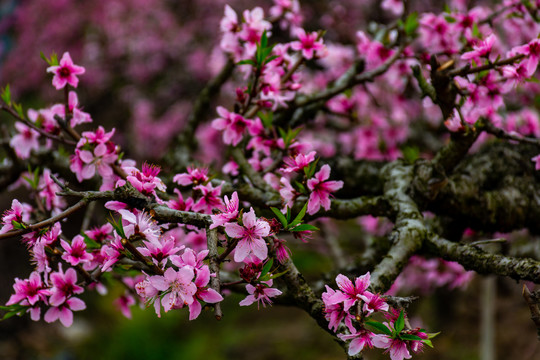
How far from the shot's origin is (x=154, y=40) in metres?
6.74

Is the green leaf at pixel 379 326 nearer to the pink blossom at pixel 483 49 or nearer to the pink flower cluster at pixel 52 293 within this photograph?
the pink flower cluster at pixel 52 293

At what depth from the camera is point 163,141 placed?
6.57m

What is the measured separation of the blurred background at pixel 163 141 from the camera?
4.60 metres

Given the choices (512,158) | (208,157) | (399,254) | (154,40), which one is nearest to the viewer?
(399,254)

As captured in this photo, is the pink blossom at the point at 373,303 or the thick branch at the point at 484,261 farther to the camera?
the thick branch at the point at 484,261

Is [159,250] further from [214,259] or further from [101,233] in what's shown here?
[101,233]

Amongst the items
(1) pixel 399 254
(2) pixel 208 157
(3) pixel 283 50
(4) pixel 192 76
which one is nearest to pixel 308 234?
(1) pixel 399 254

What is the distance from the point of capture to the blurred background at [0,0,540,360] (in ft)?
15.1

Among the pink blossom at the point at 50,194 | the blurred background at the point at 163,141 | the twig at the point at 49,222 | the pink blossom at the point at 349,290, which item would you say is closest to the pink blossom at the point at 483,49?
the pink blossom at the point at 349,290

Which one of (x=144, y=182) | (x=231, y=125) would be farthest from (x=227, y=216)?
(x=231, y=125)

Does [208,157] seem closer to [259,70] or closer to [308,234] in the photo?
[259,70]

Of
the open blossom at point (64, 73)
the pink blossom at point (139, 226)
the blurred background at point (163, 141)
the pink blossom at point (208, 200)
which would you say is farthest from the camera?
the blurred background at point (163, 141)

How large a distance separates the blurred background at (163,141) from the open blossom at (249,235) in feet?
8.77

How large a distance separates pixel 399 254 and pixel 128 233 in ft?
3.09
